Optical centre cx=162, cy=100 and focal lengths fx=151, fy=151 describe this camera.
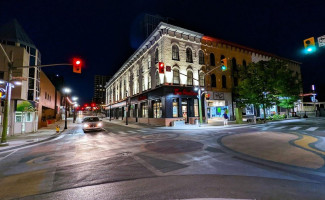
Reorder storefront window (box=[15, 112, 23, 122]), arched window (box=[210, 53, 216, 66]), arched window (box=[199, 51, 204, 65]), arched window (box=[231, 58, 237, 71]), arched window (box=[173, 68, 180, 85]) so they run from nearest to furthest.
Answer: storefront window (box=[15, 112, 23, 122]), arched window (box=[173, 68, 180, 85]), arched window (box=[199, 51, 204, 65]), arched window (box=[210, 53, 216, 66]), arched window (box=[231, 58, 237, 71])

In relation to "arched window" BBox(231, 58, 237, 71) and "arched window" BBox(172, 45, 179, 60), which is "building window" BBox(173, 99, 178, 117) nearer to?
"arched window" BBox(172, 45, 179, 60)

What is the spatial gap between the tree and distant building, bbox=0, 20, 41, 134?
30.2 metres

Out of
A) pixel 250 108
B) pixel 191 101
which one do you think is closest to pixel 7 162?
pixel 191 101

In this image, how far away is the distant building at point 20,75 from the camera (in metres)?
14.9

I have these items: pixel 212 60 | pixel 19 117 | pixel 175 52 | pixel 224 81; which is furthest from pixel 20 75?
pixel 224 81

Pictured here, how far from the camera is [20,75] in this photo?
15.2 m

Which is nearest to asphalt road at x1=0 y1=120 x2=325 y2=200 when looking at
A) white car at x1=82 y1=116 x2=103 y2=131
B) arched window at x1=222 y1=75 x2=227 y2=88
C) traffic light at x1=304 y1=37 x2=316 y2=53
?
traffic light at x1=304 y1=37 x2=316 y2=53

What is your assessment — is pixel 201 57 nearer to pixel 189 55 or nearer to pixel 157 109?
pixel 189 55

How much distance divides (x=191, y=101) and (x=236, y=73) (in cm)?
1331

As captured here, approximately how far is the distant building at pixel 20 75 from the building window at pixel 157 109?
15996mm

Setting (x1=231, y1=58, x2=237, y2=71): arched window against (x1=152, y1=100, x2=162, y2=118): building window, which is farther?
(x1=231, y1=58, x2=237, y2=71): arched window

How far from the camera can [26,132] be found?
1667 cm

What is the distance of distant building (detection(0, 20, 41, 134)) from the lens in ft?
49.0

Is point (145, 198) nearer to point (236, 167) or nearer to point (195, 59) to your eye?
point (236, 167)
